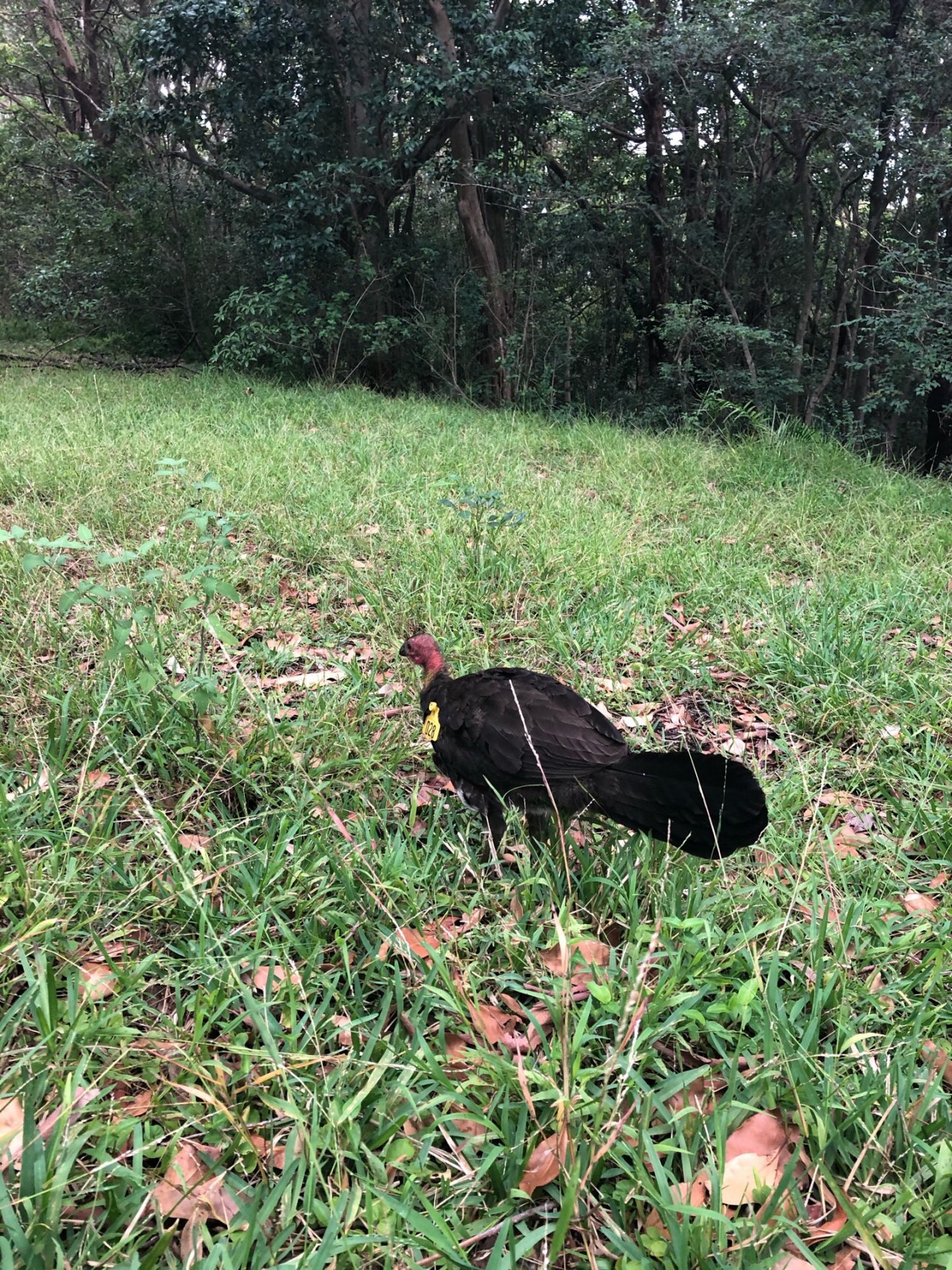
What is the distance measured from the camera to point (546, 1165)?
1.25 meters

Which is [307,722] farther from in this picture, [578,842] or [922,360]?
[922,360]

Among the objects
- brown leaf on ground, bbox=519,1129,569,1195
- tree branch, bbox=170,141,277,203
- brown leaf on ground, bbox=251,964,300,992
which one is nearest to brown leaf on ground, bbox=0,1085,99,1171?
brown leaf on ground, bbox=251,964,300,992

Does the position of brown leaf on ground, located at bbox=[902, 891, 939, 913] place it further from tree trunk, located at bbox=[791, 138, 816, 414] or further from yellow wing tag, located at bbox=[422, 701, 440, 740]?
tree trunk, located at bbox=[791, 138, 816, 414]

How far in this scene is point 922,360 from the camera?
7.09 meters

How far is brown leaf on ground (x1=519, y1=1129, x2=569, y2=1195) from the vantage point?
1.23 m

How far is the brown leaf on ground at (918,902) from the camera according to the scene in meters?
1.86

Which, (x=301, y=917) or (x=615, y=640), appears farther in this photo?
(x=615, y=640)

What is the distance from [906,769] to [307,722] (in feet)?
6.44

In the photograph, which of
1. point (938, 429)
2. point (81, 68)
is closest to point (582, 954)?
point (938, 429)

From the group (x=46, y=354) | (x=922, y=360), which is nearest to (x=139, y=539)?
(x=922, y=360)

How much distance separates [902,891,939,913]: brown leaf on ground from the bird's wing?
0.82 m

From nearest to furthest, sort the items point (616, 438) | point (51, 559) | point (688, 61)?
1. point (51, 559)
2. point (616, 438)
3. point (688, 61)

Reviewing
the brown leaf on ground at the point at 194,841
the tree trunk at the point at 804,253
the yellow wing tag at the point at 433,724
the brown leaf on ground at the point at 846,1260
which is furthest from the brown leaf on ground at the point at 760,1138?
the tree trunk at the point at 804,253

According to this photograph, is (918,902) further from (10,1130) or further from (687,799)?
(10,1130)
